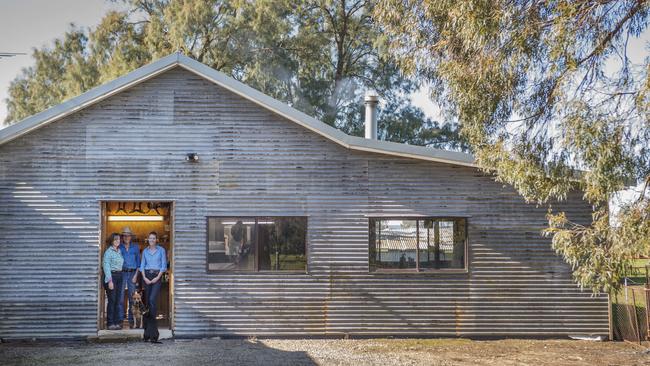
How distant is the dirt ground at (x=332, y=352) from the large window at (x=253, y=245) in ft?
4.24

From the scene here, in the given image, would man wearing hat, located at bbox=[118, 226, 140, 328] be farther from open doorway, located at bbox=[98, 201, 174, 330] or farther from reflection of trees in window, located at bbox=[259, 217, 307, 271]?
reflection of trees in window, located at bbox=[259, 217, 307, 271]

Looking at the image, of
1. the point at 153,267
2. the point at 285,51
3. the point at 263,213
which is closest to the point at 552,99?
the point at 263,213

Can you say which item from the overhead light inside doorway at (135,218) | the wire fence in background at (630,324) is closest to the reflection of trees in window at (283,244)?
the overhead light inside doorway at (135,218)

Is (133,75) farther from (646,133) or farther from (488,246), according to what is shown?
(646,133)

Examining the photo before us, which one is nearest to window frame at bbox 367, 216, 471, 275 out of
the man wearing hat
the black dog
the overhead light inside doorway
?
the black dog

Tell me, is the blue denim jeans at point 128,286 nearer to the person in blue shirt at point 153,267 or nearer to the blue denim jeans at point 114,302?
the blue denim jeans at point 114,302

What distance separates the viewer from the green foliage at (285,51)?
26.7m

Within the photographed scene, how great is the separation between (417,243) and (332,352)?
2541mm

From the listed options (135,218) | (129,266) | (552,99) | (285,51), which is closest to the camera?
(552,99)

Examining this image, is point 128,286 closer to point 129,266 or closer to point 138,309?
point 129,266

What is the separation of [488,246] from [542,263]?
39.2 inches

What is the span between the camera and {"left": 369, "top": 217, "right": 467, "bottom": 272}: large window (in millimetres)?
12164

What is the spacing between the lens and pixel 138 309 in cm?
1241

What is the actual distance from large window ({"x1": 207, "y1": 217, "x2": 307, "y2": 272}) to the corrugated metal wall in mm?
177
